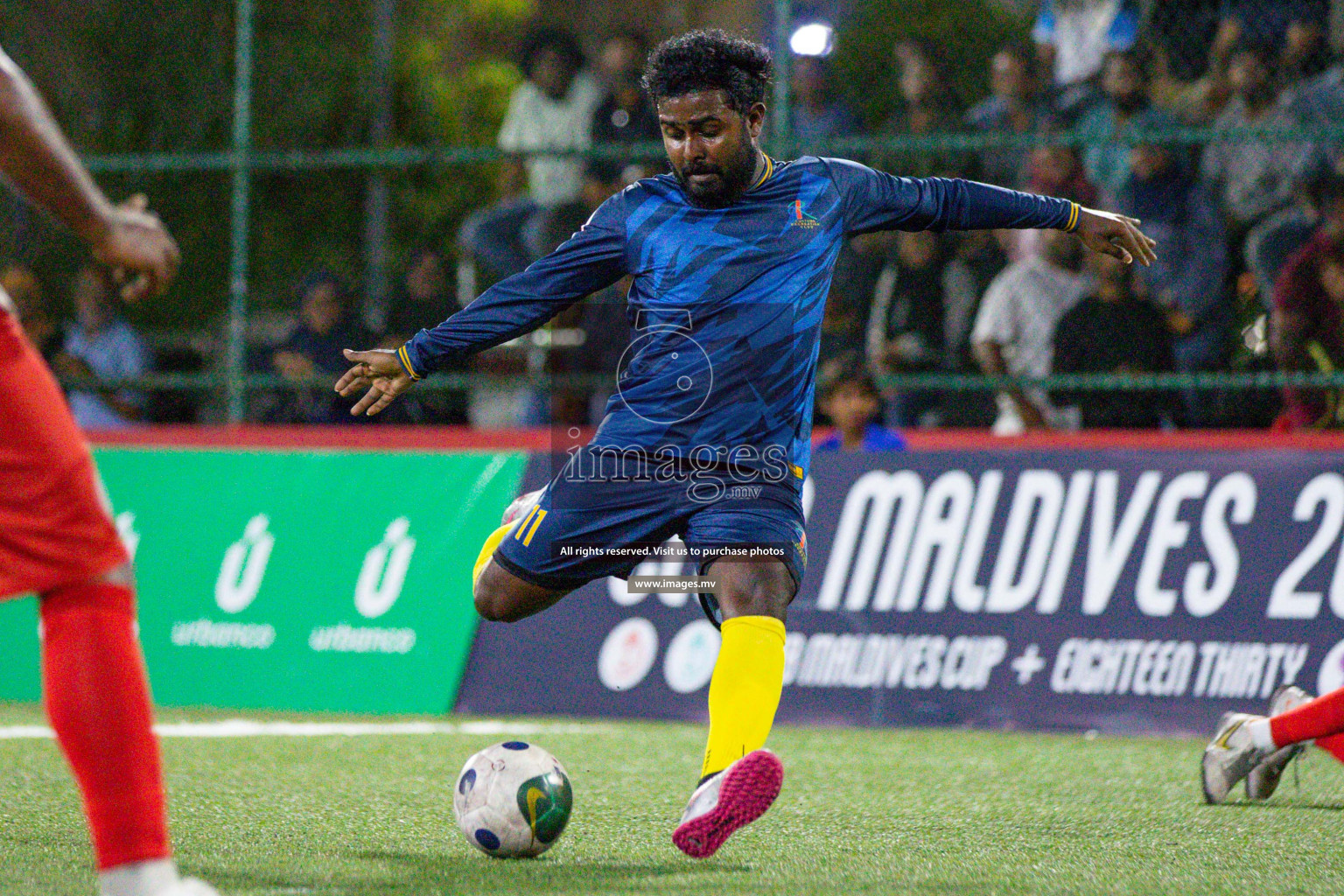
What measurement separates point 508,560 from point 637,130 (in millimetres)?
5649

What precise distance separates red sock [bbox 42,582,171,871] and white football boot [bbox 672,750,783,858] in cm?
139

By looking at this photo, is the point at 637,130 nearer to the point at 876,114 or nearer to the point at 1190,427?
the point at 876,114

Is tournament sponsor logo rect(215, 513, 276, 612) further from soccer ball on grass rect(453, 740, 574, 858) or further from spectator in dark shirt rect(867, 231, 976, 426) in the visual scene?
soccer ball on grass rect(453, 740, 574, 858)

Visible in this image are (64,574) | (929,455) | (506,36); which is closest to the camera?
(64,574)

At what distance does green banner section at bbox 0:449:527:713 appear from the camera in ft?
29.1

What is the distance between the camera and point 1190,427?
848 cm

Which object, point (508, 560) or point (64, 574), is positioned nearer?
point (64, 574)

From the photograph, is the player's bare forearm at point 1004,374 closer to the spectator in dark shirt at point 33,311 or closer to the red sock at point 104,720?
the spectator in dark shirt at point 33,311

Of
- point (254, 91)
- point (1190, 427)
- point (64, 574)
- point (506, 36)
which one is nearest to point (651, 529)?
point (64, 574)

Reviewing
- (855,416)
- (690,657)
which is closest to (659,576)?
(690,657)

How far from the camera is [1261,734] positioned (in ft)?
18.3

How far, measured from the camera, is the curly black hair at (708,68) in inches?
185

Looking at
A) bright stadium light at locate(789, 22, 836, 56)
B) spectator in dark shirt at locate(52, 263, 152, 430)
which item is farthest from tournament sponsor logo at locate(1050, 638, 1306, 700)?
spectator in dark shirt at locate(52, 263, 152, 430)

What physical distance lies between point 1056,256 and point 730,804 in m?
5.49
